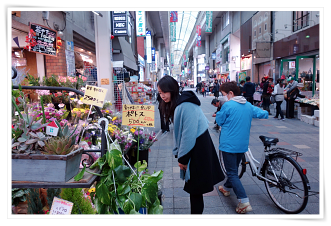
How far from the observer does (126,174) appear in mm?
1853

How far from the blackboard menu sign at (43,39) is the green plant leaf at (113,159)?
6176mm

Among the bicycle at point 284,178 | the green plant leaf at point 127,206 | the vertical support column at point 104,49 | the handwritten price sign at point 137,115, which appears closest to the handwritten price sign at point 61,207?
the green plant leaf at point 127,206

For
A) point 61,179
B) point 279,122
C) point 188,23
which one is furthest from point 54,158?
point 188,23

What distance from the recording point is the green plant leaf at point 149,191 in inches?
73.4

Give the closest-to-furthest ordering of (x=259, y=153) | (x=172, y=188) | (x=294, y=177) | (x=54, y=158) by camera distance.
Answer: (x=54, y=158) → (x=294, y=177) → (x=172, y=188) → (x=259, y=153)

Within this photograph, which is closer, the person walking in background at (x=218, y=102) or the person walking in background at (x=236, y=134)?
the person walking in background at (x=236, y=134)

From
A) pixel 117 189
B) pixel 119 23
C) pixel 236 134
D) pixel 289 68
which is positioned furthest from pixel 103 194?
pixel 289 68

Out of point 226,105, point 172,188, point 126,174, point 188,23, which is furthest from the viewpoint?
point 188,23

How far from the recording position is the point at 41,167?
5.18ft

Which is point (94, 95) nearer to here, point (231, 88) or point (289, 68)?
point (231, 88)

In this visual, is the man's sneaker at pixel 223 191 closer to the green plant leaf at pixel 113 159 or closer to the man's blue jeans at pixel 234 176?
the man's blue jeans at pixel 234 176

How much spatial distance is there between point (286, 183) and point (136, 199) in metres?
2.14
